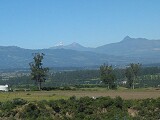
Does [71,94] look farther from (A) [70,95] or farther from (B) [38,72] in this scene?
(B) [38,72]

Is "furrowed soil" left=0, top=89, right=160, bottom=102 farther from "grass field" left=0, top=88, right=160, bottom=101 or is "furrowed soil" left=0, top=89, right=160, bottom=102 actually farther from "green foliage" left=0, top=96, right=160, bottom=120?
"green foliage" left=0, top=96, right=160, bottom=120

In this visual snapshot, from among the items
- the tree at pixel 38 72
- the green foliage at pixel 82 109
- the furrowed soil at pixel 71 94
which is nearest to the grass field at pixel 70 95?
the furrowed soil at pixel 71 94

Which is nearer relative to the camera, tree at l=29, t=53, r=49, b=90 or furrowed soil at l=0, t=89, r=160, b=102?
furrowed soil at l=0, t=89, r=160, b=102

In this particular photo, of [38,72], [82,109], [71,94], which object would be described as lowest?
[82,109]

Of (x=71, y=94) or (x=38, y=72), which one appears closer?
(x=71, y=94)

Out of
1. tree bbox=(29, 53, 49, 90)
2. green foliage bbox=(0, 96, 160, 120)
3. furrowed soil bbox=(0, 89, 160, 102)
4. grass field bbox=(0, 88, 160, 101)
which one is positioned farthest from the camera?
tree bbox=(29, 53, 49, 90)

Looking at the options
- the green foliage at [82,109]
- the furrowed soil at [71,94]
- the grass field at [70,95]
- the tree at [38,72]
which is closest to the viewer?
the green foliage at [82,109]

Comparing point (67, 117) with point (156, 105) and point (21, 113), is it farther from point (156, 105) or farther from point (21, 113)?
point (156, 105)

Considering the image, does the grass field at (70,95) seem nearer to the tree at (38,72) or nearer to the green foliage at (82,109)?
the green foliage at (82,109)

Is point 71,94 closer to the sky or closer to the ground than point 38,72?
closer to the ground

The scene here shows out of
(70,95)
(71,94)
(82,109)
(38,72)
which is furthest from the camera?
(38,72)

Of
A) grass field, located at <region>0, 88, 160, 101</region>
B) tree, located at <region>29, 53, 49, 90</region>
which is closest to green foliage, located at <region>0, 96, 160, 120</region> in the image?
grass field, located at <region>0, 88, 160, 101</region>

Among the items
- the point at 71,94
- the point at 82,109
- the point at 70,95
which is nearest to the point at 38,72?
the point at 71,94

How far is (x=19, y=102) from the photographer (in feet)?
188
